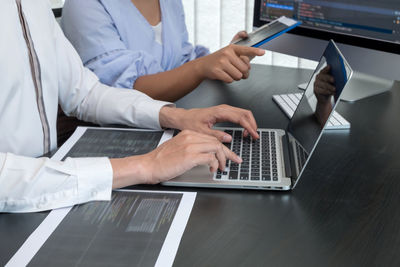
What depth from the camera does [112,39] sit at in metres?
1.25

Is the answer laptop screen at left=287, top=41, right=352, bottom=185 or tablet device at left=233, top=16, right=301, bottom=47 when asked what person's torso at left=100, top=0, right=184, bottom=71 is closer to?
tablet device at left=233, top=16, right=301, bottom=47

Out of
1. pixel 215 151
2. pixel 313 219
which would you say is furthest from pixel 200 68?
pixel 313 219

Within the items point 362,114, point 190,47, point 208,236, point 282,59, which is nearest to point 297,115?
point 362,114

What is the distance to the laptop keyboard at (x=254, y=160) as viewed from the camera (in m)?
0.76

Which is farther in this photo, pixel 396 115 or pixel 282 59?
pixel 282 59

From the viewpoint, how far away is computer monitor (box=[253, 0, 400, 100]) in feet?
3.46

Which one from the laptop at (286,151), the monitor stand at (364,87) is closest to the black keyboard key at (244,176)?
the laptop at (286,151)

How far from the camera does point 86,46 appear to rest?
4.07 ft

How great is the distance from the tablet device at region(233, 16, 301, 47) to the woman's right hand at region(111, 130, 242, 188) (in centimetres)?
46

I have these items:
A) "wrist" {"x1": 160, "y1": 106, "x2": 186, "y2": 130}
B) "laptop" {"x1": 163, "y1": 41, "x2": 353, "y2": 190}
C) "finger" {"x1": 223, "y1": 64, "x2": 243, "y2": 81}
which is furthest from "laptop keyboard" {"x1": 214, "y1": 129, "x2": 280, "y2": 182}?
"finger" {"x1": 223, "y1": 64, "x2": 243, "y2": 81}

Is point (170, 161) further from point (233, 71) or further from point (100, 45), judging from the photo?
point (100, 45)

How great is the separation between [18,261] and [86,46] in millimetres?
783

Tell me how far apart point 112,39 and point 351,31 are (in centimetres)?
64

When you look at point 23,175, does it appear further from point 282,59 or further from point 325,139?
point 282,59
